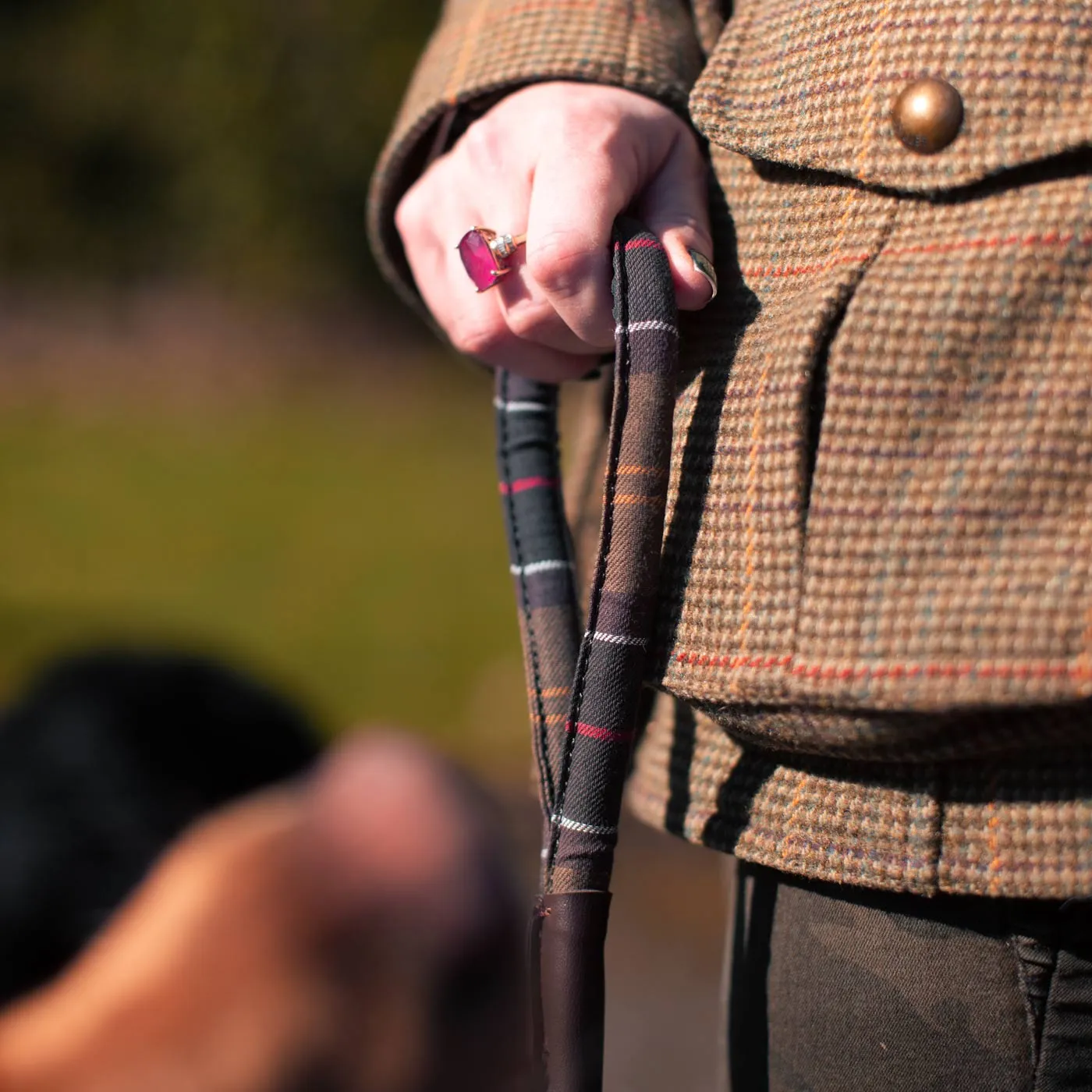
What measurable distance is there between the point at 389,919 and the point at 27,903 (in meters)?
0.36

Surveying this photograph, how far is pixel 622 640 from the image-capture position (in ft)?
2.85

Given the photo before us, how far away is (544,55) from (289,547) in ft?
15.9

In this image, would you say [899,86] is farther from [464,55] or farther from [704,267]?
[464,55]

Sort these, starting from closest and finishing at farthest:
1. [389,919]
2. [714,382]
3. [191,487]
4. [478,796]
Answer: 1. [714,382]
2. [389,919]
3. [478,796]
4. [191,487]

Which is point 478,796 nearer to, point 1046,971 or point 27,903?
point 27,903

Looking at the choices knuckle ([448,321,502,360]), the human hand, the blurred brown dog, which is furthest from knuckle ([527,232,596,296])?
the blurred brown dog

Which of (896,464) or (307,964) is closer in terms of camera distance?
(896,464)

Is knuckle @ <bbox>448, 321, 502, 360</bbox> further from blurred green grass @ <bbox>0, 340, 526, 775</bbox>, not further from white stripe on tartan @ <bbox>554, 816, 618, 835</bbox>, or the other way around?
blurred green grass @ <bbox>0, 340, 526, 775</bbox>

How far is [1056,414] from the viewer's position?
2.45ft

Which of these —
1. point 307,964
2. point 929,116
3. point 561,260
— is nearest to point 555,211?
point 561,260

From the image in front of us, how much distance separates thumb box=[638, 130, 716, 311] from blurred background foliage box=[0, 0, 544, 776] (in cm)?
305

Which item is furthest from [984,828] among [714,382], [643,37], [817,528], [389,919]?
[389,919]

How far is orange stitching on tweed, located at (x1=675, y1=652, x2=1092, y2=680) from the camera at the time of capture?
2.35 ft

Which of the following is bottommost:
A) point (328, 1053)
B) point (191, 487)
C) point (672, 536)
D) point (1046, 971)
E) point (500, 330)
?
point (191, 487)
